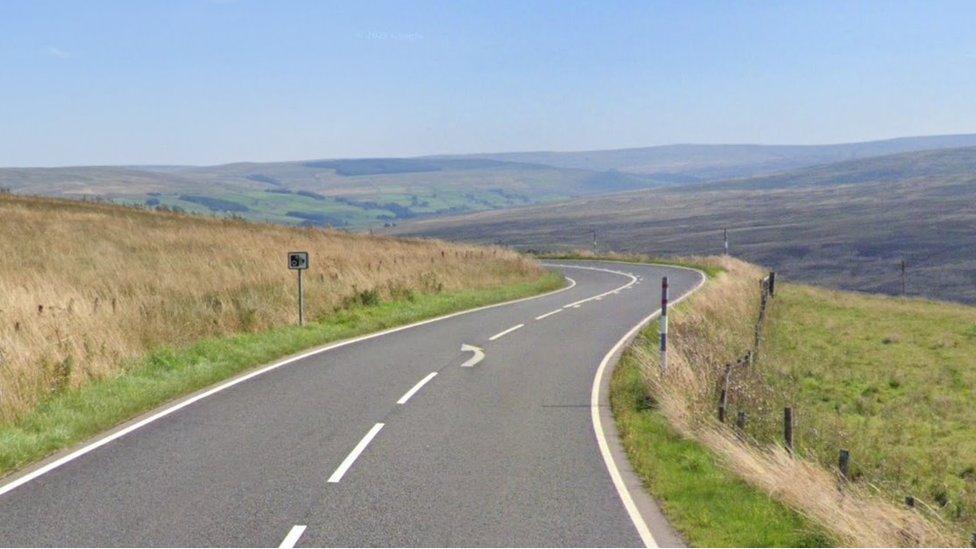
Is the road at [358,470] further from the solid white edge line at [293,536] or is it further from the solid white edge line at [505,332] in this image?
the solid white edge line at [505,332]

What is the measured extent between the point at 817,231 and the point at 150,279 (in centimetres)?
6723

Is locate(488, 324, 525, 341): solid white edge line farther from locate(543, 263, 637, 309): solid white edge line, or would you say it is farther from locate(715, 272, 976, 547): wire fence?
locate(715, 272, 976, 547): wire fence

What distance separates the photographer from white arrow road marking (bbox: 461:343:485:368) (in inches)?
675

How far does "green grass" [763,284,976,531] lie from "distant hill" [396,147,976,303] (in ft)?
41.0

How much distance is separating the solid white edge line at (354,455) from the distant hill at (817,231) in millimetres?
36678

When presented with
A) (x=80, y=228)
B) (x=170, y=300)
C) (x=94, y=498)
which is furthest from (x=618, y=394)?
(x=80, y=228)

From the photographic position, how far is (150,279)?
24.0m

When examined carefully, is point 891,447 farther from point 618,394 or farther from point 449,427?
point 449,427

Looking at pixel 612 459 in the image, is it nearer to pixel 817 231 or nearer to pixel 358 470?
pixel 358 470

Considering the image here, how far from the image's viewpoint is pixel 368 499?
8.45 metres

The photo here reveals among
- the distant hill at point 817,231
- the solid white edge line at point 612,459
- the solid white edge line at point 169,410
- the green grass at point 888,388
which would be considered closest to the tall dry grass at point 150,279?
the solid white edge line at point 169,410

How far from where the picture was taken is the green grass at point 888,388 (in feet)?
45.0

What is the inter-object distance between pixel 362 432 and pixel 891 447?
30.0 ft

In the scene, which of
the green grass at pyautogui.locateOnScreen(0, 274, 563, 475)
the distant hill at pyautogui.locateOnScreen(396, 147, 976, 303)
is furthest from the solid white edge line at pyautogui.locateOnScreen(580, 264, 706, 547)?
the distant hill at pyautogui.locateOnScreen(396, 147, 976, 303)
